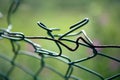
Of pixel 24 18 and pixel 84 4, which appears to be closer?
pixel 24 18

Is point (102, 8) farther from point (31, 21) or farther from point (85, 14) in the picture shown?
point (31, 21)

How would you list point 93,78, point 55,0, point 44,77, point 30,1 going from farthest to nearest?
point 55,0 < point 30,1 < point 44,77 < point 93,78

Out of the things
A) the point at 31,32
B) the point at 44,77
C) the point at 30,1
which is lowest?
the point at 44,77

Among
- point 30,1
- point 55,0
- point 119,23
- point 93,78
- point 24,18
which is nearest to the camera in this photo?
point 93,78

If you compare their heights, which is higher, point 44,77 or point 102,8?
point 102,8

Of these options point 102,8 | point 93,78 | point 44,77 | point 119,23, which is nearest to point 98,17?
point 119,23

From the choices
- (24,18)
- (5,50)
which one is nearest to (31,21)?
(24,18)

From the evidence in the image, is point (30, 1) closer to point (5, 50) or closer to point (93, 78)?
point (5, 50)
